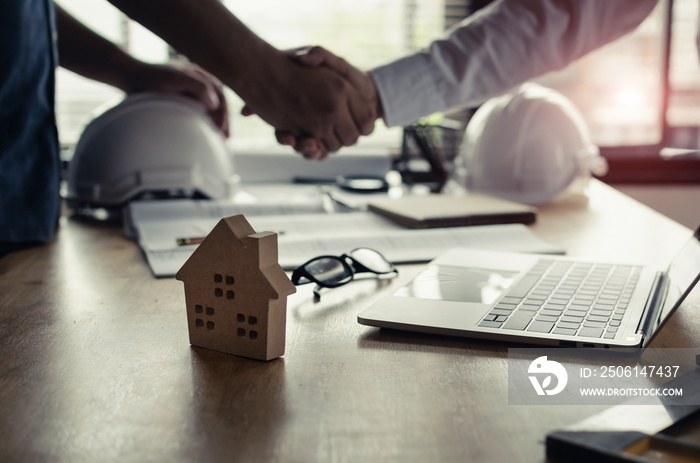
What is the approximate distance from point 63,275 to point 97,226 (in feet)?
1.17

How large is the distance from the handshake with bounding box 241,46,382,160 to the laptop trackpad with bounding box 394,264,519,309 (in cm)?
57

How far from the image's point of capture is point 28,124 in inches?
37.8

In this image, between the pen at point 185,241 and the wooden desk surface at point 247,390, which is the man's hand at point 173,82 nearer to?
the pen at point 185,241

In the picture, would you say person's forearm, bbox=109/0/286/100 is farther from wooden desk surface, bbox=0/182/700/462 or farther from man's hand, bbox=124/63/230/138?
wooden desk surface, bbox=0/182/700/462

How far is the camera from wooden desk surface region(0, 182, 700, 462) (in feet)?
1.18

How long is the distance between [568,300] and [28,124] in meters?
0.79

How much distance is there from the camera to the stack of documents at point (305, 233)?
2.82 ft

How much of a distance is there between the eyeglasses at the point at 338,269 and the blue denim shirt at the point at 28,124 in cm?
47

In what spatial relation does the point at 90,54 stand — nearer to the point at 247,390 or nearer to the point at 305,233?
the point at 305,233

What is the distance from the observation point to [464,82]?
51.1 inches

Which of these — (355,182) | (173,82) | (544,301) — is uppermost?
(173,82)

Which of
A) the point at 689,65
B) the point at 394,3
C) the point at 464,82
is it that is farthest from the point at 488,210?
the point at 689,65

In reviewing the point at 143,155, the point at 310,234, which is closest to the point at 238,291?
the point at 310,234

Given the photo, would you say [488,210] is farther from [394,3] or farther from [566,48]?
[394,3]
